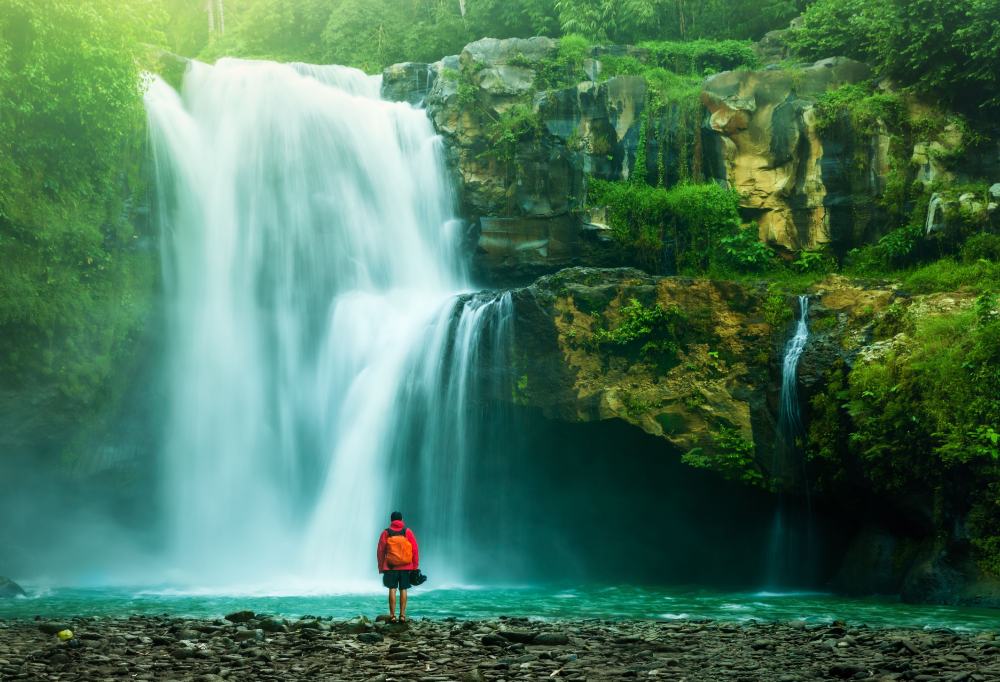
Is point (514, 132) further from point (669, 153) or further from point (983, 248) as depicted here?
point (983, 248)

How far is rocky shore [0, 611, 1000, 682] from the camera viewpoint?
773 centimetres

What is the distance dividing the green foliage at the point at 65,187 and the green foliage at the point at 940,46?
17.9 meters

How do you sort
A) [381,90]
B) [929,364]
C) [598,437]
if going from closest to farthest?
[929,364], [598,437], [381,90]

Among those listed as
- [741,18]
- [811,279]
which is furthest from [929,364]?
[741,18]

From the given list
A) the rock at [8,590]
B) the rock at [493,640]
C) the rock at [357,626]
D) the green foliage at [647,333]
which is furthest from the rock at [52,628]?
the green foliage at [647,333]

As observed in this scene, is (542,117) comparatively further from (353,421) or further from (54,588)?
(54,588)

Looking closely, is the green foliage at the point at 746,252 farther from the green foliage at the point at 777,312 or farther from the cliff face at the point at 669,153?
the green foliage at the point at 777,312

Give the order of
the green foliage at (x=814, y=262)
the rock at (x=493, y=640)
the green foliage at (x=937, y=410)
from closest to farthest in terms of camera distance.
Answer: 1. the rock at (x=493, y=640)
2. the green foliage at (x=937, y=410)
3. the green foliage at (x=814, y=262)

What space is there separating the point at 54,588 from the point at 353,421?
22.1 ft

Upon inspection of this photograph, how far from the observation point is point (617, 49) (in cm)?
2775

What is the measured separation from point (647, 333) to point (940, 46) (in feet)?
35.6

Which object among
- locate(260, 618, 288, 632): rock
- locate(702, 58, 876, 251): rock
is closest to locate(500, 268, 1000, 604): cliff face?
locate(702, 58, 876, 251): rock

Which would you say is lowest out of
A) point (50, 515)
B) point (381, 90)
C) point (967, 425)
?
point (50, 515)

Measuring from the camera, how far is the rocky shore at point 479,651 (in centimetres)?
773
